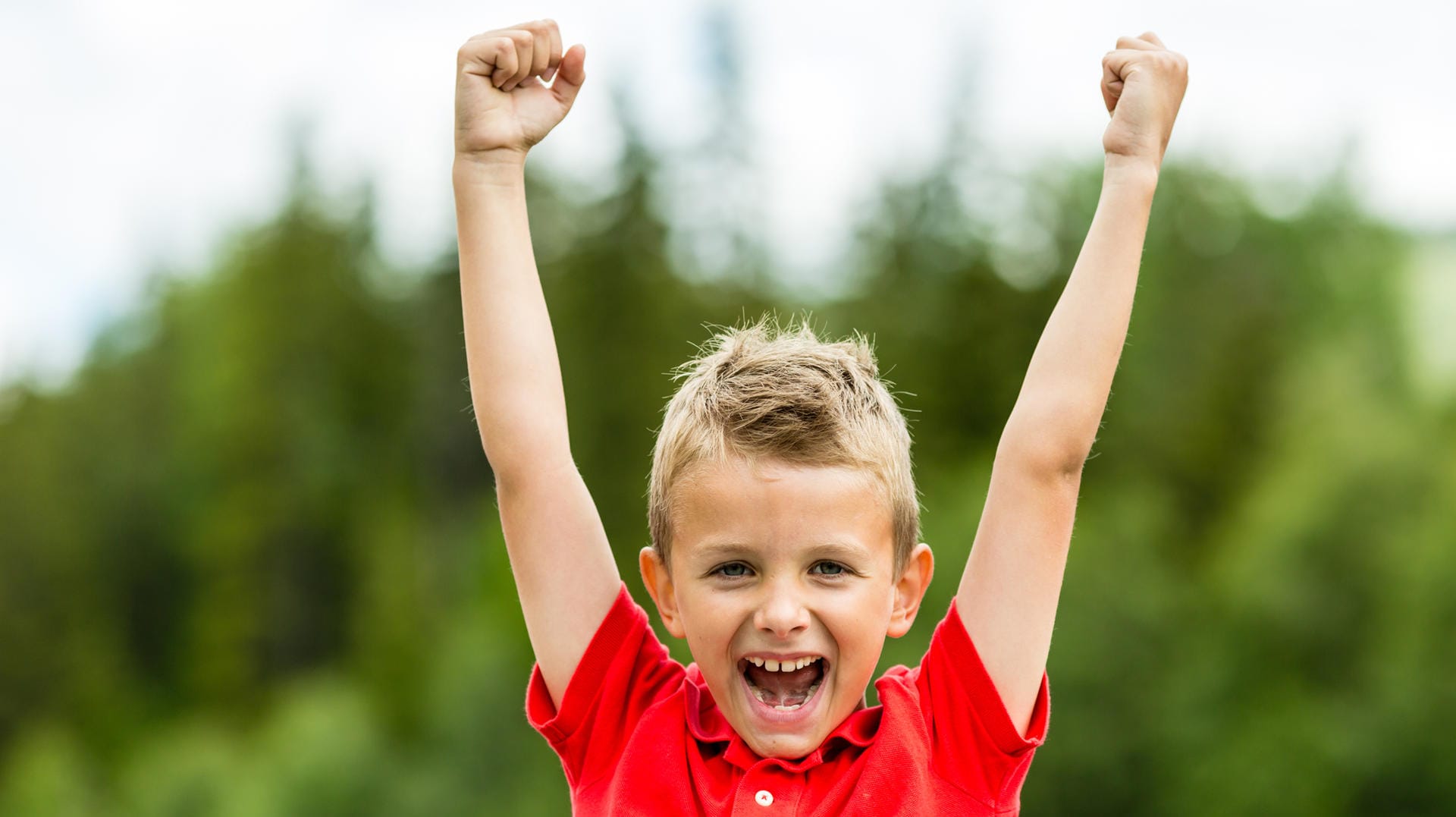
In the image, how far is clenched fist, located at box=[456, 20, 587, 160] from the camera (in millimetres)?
3027

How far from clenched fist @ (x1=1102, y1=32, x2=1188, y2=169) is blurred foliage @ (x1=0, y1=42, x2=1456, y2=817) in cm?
1854

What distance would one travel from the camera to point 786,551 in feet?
8.78

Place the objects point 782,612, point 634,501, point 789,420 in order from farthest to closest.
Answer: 1. point 634,501
2. point 789,420
3. point 782,612

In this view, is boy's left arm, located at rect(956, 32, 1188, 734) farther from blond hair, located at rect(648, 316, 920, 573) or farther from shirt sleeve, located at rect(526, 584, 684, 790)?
shirt sleeve, located at rect(526, 584, 684, 790)

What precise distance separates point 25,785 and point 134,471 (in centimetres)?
905

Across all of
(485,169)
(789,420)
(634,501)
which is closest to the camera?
(789,420)

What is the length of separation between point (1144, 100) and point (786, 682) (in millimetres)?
1300

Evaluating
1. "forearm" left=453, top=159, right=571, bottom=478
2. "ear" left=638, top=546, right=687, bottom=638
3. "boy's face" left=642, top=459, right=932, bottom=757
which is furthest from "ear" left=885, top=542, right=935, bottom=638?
"forearm" left=453, top=159, right=571, bottom=478

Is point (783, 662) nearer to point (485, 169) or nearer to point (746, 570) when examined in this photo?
point (746, 570)

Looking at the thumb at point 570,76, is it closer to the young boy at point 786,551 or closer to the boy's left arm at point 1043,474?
the young boy at point 786,551

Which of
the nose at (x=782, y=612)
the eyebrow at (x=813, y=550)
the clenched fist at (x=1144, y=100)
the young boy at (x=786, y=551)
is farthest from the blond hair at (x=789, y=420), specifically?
the clenched fist at (x=1144, y=100)

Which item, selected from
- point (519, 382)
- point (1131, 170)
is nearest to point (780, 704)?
point (519, 382)

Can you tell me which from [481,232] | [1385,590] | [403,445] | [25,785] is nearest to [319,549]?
[403,445]

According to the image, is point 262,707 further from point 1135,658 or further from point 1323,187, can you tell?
point 1323,187
